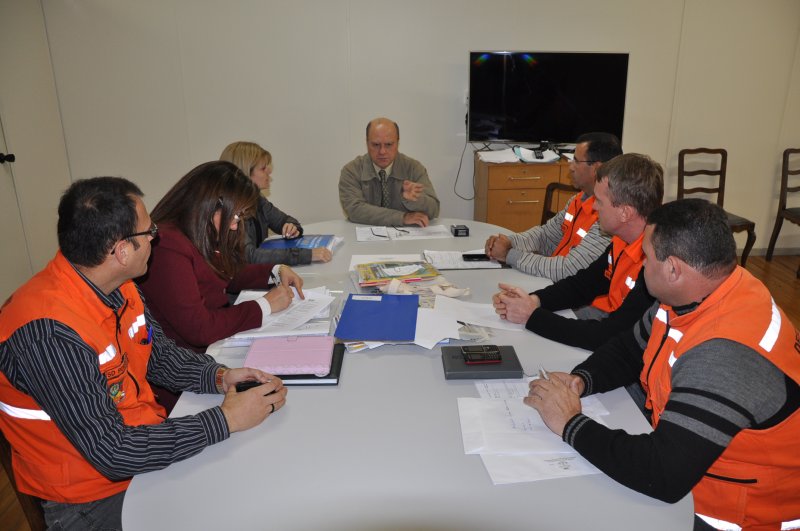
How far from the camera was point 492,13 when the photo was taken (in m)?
4.70

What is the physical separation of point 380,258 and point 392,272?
30 centimetres

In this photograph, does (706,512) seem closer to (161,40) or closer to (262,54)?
(262,54)

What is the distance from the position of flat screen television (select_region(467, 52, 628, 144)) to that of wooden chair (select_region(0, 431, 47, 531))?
4198 mm

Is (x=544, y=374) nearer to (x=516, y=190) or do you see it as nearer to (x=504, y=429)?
(x=504, y=429)

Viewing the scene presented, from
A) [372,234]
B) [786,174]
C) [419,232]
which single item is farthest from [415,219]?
[786,174]

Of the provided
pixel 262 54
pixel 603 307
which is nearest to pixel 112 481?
pixel 603 307

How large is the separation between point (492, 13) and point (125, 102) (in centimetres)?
315

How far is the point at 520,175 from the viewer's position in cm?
466

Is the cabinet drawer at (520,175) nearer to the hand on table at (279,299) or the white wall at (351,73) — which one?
the white wall at (351,73)

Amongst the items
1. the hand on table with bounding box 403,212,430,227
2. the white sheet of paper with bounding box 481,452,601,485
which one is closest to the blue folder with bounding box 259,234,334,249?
the hand on table with bounding box 403,212,430,227

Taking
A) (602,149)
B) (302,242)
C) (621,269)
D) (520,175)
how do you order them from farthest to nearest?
(520,175)
(302,242)
(602,149)
(621,269)

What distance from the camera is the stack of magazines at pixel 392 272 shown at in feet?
7.63

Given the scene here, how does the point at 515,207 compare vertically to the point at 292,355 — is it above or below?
below

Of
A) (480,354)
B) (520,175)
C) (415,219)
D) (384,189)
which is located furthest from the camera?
(520,175)
